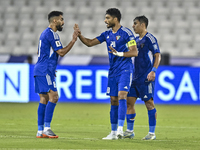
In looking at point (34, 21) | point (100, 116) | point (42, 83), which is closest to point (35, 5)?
point (34, 21)

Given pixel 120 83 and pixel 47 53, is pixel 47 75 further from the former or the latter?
pixel 120 83

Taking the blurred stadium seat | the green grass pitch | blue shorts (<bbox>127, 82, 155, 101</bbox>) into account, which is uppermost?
the blurred stadium seat

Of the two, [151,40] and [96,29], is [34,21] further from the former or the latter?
[151,40]

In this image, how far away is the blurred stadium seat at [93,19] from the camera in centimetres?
1510

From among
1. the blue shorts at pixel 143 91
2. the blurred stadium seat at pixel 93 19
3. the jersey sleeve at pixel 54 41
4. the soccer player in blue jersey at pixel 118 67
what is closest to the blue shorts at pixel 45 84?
the jersey sleeve at pixel 54 41

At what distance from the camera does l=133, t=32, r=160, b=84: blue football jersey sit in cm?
625

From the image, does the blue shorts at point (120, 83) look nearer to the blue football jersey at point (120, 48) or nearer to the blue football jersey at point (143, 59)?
the blue football jersey at point (120, 48)

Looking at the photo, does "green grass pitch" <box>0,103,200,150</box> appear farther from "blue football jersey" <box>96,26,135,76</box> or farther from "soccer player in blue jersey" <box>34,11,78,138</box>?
"blue football jersey" <box>96,26,135,76</box>

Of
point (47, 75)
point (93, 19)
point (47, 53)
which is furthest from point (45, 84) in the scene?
point (93, 19)

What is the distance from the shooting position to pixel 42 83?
605 cm

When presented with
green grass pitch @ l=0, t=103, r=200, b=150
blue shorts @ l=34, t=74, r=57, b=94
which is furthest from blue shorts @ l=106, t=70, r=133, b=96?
blue shorts @ l=34, t=74, r=57, b=94

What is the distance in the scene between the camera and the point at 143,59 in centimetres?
629

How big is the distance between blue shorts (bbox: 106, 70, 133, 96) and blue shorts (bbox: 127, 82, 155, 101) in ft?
0.87

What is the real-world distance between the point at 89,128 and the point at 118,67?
1.73 m
